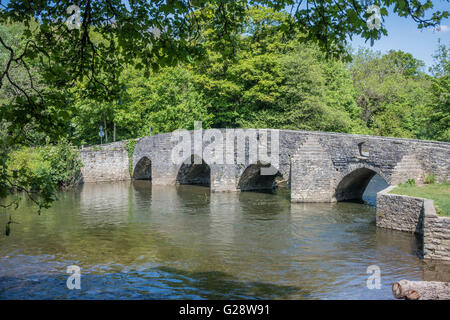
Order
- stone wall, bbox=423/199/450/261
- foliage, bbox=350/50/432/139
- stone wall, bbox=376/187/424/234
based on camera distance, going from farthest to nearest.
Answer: foliage, bbox=350/50/432/139
stone wall, bbox=376/187/424/234
stone wall, bbox=423/199/450/261

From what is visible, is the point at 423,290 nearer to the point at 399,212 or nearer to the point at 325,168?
the point at 399,212

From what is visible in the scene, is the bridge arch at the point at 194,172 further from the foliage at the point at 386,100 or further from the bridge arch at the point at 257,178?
the foliage at the point at 386,100

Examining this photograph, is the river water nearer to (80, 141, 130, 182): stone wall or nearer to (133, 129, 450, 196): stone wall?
(133, 129, 450, 196): stone wall

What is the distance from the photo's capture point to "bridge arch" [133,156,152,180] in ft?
97.9

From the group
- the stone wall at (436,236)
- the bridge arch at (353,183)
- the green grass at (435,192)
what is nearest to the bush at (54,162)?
the bridge arch at (353,183)

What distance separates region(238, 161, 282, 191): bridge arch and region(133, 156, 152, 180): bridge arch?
789 centimetres

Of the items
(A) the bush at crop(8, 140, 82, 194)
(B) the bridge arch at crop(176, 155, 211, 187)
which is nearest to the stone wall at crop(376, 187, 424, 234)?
(B) the bridge arch at crop(176, 155, 211, 187)

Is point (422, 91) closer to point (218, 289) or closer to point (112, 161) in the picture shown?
point (112, 161)

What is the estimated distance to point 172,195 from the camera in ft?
78.2

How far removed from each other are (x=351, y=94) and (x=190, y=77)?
11.6m

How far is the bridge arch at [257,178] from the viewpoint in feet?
77.8

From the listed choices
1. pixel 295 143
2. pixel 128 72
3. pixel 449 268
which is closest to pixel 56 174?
pixel 128 72

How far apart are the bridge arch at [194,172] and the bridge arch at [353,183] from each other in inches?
358

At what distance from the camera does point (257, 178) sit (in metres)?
24.6
